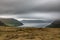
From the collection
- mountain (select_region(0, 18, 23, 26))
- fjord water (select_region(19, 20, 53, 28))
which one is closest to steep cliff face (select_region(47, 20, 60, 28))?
fjord water (select_region(19, 20, 53, 28))

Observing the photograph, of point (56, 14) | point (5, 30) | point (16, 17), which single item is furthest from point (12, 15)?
point (56, 14)

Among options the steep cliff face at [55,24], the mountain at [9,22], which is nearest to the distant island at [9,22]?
the mountain at [9,22]

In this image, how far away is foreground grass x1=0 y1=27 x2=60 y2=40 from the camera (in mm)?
678

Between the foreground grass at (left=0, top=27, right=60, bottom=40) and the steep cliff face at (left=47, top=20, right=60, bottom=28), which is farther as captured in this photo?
the steep cliff face at (left=47, top=20, right=60, bottom=28)

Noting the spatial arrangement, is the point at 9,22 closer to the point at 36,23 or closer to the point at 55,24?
the point at 36,23

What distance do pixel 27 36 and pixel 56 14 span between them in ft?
0.83

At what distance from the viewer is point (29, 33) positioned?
0.71m

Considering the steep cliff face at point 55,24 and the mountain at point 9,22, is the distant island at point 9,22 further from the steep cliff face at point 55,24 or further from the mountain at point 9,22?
the steep cliff face at point 55,24

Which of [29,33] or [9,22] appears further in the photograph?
[9,22]

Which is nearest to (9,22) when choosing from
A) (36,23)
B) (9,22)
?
(9,22)

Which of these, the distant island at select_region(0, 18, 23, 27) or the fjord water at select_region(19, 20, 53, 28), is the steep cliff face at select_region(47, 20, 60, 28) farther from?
the distant island at select_region(0, 18, 23, 27)

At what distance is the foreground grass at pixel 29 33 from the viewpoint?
2.22 ft

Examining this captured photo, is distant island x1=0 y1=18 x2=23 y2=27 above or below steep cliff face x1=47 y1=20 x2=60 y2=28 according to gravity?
above

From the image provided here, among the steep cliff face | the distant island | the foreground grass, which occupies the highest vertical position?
the distant island
